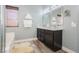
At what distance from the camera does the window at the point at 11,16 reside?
112cm

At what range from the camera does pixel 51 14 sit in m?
1.17

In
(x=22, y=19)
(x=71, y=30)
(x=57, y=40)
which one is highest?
(x=22, y=19)

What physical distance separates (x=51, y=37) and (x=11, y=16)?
58 centimetres

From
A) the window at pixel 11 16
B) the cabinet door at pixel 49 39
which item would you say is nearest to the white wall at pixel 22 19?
the window at pixel 11 16

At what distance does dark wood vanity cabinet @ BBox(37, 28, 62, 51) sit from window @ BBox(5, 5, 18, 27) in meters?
0.32

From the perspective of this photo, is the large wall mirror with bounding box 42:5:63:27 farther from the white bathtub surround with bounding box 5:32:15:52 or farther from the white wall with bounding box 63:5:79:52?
the white bathtub surround with bounding box 5:32:15:52

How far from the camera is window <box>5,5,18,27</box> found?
1.12 m

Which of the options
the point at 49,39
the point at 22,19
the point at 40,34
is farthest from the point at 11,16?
the point at 49,39

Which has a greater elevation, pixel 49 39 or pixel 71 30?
pixel 71 30

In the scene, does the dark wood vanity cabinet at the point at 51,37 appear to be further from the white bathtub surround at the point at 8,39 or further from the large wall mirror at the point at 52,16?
the white bathtub surround at the point at 8,39

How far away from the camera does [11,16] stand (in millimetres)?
1134

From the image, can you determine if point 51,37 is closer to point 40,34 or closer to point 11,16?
point 40,34

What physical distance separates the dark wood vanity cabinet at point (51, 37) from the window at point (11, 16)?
32cm
